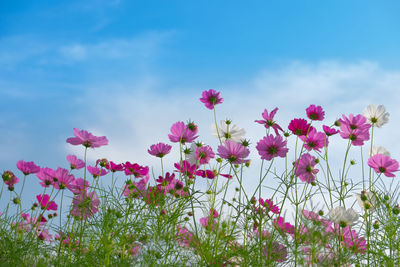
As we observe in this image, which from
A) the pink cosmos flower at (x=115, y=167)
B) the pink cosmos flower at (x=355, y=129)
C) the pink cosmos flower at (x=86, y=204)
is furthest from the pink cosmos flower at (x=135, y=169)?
the pink cosmos flower at (x=355, y=129)

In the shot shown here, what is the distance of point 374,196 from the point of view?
1985mm

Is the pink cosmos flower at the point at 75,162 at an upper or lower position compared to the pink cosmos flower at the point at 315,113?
lower

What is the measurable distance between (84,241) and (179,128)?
775 millimetres

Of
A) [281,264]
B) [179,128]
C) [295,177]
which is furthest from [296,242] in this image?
[179,128]

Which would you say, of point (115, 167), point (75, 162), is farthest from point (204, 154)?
point (75, 162)

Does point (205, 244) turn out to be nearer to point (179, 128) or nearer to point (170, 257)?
point (170, 257)

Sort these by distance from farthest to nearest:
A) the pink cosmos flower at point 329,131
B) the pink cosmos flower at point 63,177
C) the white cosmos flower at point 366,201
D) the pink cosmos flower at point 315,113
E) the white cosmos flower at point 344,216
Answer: the pink cosmos flower at point 63,177 → the pink cosmos flower at point 329,131 → the pink cosmos flower at point 315,113 → the white cosmos flower at point 366,201 → the white cosmos flower at point 344,216

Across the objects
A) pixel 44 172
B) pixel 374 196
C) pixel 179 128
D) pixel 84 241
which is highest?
pixel 179 128

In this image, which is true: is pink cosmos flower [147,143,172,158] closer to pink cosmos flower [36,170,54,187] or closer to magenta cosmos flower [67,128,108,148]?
magenta cosmos flower [67,128,108,148]

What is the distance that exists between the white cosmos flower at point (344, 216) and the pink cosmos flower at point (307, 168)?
357mm

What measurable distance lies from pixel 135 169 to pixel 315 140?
3.24 ft

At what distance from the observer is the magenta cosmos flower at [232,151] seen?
199 centimetres

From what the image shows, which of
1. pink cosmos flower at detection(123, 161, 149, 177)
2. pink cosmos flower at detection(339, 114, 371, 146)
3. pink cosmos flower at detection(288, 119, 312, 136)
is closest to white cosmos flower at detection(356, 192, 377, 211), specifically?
pink cosmos flower at detection(339, 114, 371, 146)

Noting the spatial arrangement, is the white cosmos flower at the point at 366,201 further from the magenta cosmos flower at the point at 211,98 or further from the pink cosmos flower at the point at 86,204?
the pink cosmos flower at the point at 86,204
